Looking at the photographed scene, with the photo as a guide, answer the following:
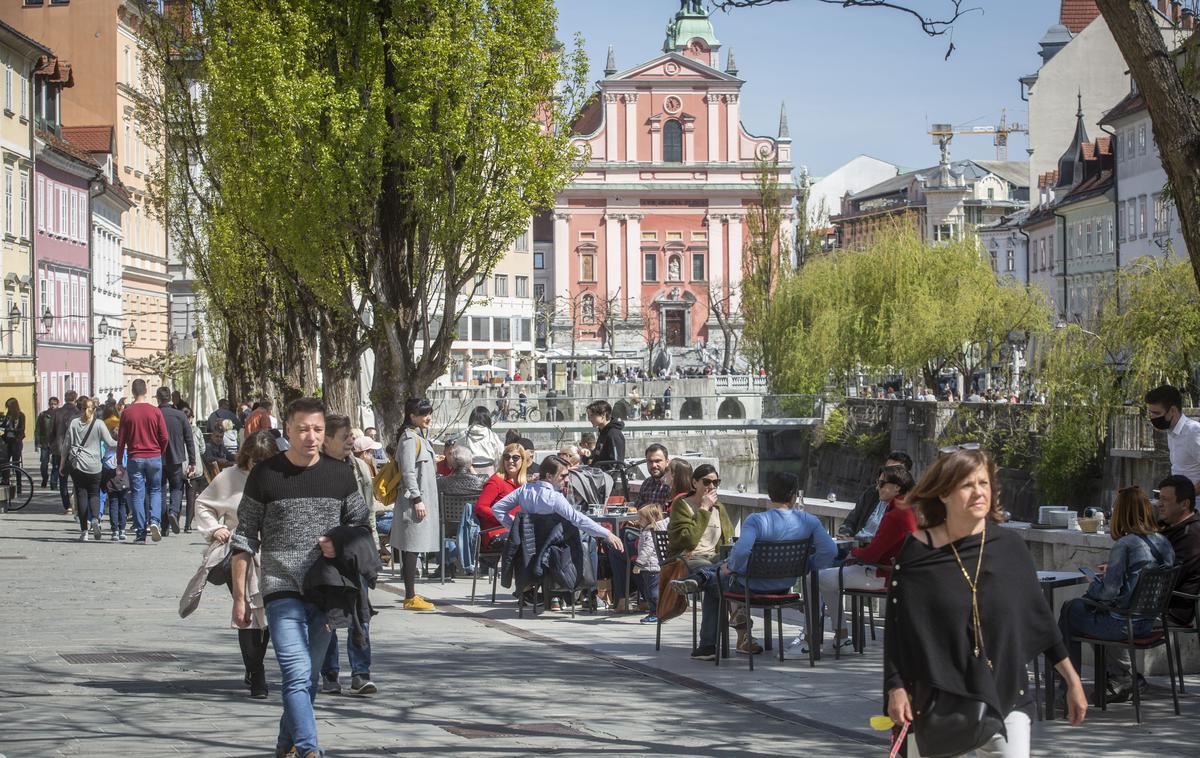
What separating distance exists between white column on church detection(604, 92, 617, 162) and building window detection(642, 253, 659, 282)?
6.10 m

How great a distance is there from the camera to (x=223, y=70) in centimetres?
2708

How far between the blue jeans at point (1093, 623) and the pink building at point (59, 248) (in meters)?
41.3

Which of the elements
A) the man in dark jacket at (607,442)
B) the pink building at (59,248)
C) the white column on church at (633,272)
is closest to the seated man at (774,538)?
the man in dark jacket at (607,442)

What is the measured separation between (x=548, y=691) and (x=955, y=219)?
115m

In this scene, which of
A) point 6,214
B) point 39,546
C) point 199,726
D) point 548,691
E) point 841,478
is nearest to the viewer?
point 199,726

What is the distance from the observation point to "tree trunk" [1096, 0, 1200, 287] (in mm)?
8711

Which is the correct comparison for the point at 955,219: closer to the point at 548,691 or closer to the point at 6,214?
the point at 6,214

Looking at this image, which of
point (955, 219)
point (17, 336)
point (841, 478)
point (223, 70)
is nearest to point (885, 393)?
point (841, 478)

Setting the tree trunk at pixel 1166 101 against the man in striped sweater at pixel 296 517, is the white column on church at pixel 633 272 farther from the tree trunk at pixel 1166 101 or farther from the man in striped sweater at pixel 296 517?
the man in striped sweater at pixel 296 517

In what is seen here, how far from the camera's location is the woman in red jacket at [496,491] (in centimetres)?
1570

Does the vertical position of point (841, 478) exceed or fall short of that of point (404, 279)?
it falls short

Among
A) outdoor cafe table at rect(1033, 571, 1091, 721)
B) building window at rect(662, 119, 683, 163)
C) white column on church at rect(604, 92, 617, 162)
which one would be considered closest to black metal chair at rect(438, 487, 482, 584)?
outdoor cafe table at rect(1033, 571, 1091, 721)

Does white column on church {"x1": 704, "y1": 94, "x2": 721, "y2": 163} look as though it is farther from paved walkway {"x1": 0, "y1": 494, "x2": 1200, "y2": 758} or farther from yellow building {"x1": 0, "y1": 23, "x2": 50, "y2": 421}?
paved walkway {"x1": 0, "y1": 494, "x2": 1200, "y2": 758}

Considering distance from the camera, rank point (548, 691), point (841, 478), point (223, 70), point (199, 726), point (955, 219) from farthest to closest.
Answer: point (955, 219) < point (841, 478) < point (223, 70) < point (548, 691) < point (199, 726)
